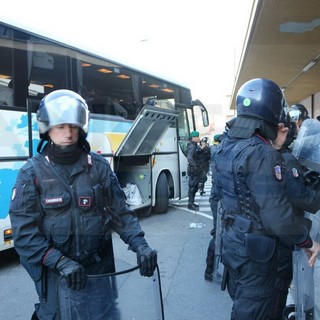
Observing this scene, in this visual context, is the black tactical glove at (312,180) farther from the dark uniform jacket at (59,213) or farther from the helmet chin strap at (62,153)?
the helmet chin strap at (62,153)

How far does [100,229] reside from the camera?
79.0 inches

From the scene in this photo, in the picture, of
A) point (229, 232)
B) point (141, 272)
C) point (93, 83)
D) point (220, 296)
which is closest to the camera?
point (141, 272)

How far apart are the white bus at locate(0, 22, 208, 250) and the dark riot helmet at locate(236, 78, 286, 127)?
344cm

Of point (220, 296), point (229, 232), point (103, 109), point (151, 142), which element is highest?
point (103, 109)

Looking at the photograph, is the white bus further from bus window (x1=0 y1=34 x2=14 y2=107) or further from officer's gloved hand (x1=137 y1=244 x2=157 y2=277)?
officer's gloved hand (x1=137 y1=244 x2=157 y2=277)

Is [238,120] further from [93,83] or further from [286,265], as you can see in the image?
[93,83]

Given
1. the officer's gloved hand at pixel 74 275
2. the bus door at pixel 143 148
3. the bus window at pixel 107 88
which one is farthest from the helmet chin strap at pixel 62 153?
the bus door at pixel 143 148

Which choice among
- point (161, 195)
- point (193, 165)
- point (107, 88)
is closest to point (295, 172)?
point (107, 88)

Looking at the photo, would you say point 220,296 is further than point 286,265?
Yes

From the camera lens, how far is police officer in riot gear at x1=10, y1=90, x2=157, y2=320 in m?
1.84

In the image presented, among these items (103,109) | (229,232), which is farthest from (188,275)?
(103,109)

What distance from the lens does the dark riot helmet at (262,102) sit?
7.26ft

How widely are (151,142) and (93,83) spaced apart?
1828 millimetres

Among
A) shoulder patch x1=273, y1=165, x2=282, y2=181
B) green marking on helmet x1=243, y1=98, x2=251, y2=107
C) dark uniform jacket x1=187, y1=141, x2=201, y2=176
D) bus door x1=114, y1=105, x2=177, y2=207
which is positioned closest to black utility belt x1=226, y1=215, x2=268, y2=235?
shoulder patch x1=273, y1=165, x2=282, y2=181
